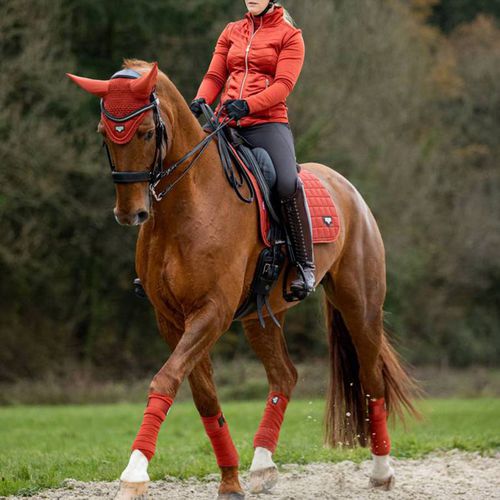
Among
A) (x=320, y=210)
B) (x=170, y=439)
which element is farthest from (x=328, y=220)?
(x=170, y=439)

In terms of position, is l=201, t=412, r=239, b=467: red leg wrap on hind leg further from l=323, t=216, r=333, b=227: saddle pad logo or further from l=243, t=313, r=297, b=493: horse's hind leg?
l=323, t=216, r=333, b=227: saddle pad logo

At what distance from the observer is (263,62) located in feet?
23.4

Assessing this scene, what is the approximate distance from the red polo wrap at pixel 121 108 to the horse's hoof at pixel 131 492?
195cm

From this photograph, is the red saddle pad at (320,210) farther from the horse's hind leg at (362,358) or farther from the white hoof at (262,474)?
the white hoof at (262,474)

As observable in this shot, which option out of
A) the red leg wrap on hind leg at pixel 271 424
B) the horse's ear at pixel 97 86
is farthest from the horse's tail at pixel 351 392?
the horse's ear at pixel 97 86

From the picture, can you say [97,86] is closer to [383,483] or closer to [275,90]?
[275,90]

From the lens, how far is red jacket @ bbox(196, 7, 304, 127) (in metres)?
7.05

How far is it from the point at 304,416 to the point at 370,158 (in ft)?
47.6

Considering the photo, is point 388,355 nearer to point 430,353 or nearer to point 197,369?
point 197,369

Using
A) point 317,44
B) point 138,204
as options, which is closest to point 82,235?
point 317,44

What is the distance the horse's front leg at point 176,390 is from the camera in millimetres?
5570

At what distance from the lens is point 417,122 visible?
108 feet

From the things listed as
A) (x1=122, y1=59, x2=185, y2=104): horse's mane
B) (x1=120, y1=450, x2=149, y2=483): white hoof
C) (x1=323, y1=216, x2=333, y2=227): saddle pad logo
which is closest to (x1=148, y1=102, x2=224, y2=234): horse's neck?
(x1=122, y1=59, x2=185, y2=104): horse's mane

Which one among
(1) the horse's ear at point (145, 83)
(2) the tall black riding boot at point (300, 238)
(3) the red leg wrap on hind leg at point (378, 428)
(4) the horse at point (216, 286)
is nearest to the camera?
(1) the horse's ear at point (145, 83)
